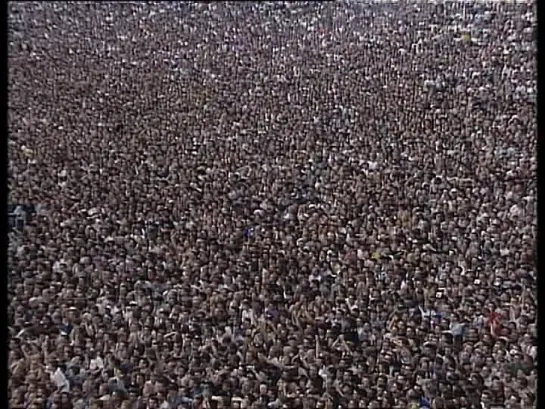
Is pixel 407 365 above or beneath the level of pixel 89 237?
beneath

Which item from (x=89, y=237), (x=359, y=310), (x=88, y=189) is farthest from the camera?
(x=88, y=189)

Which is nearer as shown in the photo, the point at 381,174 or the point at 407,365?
the point at 407,365

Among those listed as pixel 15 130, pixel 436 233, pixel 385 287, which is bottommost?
pixel 385 287

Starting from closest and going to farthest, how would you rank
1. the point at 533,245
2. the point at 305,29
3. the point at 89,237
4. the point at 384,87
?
the point at 533,245
the point at 89,237
the point at 384,87
the point at 305,29

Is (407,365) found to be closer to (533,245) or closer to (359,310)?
(359,310)

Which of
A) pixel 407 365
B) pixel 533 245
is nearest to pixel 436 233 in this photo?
pixel 533 245

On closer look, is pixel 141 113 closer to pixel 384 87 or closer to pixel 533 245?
pixel 384 87

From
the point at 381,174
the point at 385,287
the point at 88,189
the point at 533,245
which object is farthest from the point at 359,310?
the point at 88,189
